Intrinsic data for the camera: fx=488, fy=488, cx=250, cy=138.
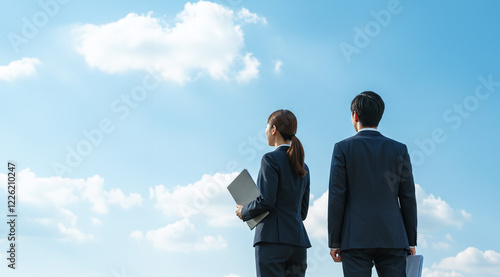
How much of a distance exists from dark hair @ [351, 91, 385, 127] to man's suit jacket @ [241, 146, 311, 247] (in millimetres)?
753

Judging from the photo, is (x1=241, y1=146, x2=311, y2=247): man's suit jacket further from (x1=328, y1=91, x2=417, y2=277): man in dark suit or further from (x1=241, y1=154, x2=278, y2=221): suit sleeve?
(x1=328, y1=91, x2=417, y2=277): man in dark suit

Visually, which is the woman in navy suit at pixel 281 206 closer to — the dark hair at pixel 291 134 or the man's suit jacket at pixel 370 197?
the dark hair at pixel 291 134

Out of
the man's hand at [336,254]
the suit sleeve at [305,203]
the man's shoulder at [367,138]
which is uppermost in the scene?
the man's shoulder at [367,138]

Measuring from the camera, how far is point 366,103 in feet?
12.6

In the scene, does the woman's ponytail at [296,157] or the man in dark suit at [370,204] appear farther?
the woman's ponytail at [296,157]

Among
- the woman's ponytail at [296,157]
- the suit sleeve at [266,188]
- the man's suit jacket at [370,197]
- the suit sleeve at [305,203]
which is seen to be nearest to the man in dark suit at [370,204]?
the man's suit jacket at [370,197]

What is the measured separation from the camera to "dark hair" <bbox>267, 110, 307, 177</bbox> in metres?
4.20

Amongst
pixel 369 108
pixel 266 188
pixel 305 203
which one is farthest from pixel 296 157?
pixel 369 108

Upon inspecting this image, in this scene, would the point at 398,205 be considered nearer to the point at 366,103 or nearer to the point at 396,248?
the point at 396,248

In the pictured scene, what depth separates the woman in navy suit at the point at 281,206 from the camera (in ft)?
13.4

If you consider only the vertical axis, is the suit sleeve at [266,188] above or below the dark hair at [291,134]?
below

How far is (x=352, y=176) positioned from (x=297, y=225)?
0.78m

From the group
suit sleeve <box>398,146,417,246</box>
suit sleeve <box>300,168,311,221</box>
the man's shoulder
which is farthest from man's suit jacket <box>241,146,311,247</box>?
suit sleeve <box>398,146,417,246</box>

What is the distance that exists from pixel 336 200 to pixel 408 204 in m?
0.59
